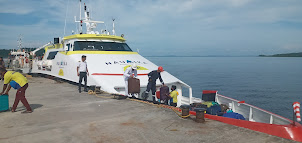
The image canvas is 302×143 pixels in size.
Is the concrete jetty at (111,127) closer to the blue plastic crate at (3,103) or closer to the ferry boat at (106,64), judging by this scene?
the blue plastic crate at (3,103)

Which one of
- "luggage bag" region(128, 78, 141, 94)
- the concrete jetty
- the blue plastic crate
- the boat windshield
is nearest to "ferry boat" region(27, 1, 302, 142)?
the boat windshield

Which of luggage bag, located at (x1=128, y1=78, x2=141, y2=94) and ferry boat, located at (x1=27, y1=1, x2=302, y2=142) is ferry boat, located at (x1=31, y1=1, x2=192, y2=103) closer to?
ferry boat, located at (x1=27, y1=1, x2=302, y2=142)

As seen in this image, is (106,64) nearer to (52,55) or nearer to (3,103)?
(3,103)

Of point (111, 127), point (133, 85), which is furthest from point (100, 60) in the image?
point (111, 127)

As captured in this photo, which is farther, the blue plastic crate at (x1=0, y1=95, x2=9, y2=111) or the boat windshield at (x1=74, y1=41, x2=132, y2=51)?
the boat windshield at (x1=74, y1=41, x2=132, y2=51)

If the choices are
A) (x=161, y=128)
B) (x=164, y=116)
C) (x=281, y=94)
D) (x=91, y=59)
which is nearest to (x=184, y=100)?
(x=91, y=59)

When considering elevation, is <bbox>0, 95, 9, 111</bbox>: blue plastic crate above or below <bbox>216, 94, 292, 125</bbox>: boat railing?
above

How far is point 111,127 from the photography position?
526 centimetres

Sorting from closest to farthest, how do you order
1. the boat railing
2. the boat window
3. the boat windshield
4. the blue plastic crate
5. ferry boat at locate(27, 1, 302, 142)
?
the blue plastic crate → the boat railing → ferry boat at locate(27, 1, 302, 142) → the boat windshield → the boat window

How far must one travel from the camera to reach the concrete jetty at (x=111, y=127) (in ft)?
14.9

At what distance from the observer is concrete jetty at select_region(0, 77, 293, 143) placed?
4.54m

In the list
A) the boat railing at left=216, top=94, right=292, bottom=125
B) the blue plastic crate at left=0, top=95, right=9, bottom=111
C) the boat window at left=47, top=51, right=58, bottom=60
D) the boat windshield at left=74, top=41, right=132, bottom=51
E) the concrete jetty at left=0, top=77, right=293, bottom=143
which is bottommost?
the boat railing at left=216, top=94, right=292, bottom=125

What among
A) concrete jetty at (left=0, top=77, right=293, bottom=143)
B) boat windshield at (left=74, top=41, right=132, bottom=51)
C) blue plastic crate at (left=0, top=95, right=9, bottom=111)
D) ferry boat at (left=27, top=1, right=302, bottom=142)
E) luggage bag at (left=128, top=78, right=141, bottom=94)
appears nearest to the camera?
concrete jetty at (left=0, top=77, right=293, bottom=143)

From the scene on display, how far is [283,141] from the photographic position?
4.40 m
